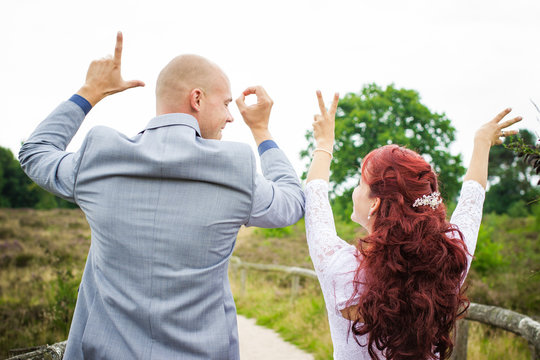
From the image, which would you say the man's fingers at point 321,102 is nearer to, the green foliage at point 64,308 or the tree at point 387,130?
the green foliage at point 64,308

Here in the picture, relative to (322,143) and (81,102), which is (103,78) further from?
(322,143)

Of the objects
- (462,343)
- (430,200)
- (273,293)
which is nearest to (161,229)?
(430,200)

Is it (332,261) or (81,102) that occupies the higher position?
(81,102)

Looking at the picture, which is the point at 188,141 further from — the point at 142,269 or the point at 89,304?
the point at 89,304

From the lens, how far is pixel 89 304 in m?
1.55

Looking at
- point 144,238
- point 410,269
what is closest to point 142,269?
point 144,238

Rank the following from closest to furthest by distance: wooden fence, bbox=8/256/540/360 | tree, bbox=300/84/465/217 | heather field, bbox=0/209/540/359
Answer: wooden fence, bbox=8/256/540/360, heather field, bbox=0/209/540/359, tree, bbox=300/84/465/217

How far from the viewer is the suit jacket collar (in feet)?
5.16

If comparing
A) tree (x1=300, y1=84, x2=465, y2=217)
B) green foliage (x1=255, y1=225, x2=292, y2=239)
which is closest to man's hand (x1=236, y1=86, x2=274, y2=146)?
tree (x1=300, y1=84, x2=465, y2=217)

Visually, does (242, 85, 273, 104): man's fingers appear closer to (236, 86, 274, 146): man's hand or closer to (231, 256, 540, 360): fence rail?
(236, 86, 274, 146): man's hand

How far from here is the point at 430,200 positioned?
1.85 metres

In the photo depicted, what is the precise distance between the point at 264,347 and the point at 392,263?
558 cm

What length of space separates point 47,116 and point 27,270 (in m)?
13.7

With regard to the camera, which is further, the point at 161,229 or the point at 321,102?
the point at 321,102
